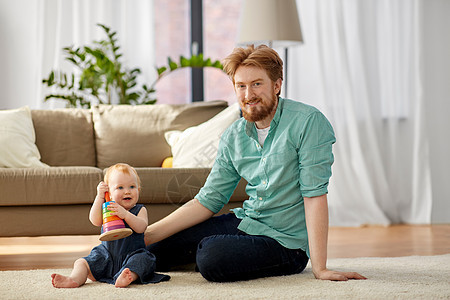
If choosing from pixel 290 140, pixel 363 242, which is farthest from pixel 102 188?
pixel 363 242

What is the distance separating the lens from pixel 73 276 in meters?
1.79

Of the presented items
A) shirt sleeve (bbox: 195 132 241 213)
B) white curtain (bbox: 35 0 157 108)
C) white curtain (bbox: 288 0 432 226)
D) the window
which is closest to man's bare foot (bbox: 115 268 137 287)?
shirt sleeve (bbox: 195 132 241 213)

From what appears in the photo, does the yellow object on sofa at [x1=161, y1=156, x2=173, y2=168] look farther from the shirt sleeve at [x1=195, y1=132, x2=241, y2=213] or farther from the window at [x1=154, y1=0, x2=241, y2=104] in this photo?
the window at [x1=154, y1=0, x2=241, y2=104]

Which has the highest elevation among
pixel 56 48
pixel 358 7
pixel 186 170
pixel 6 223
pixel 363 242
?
pixel 358 7

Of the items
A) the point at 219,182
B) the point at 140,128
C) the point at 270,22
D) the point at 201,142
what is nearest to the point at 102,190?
the point at 219,182

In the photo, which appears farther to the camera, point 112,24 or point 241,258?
point 112,24

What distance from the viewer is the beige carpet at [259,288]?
166 centimetres

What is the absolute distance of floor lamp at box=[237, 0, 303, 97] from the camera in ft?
11.6

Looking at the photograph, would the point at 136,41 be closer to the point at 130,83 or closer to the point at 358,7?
the point at 130,83

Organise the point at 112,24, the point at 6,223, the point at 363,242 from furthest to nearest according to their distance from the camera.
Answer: the point at 112,24 → the point at 363,242 → the point at 6,223

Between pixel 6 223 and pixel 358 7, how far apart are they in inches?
110

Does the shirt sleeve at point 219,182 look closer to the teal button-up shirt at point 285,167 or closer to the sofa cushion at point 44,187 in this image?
the teal button-up shirt at point 285,167

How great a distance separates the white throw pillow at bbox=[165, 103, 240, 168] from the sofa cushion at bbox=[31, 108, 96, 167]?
0.53 m

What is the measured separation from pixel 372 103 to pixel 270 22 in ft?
3.45
